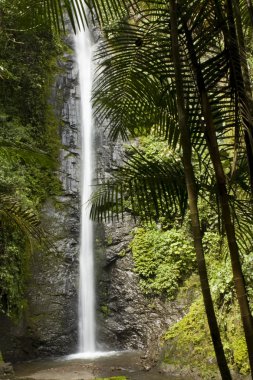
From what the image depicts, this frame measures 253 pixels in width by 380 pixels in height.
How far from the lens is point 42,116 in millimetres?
12555

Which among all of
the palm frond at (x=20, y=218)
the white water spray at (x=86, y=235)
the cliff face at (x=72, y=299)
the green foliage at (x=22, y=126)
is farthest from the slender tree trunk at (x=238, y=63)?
the white water spray at (x=86, y=235)

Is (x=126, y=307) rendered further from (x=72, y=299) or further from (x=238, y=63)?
(x=238, y=63)

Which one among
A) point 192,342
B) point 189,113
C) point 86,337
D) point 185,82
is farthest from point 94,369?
point 185,82

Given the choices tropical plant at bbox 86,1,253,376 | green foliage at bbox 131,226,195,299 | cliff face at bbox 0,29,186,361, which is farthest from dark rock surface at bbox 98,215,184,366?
tropical plant at bbox 86,1,253,376

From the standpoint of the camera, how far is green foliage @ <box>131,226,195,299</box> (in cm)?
891

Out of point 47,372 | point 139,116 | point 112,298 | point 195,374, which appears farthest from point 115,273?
point 139,116

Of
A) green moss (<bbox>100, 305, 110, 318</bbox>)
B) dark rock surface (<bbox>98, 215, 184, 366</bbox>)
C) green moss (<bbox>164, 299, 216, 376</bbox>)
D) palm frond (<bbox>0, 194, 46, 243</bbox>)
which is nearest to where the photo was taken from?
palm frond (<bbox>0, 194, 46, 243</bbox>)

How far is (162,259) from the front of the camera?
368 inches

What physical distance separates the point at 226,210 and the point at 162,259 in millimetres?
7778

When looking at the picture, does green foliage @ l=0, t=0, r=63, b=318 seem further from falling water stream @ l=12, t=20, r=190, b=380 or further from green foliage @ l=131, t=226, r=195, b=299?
green foliage @ l=131, t=226, r=195, b=299

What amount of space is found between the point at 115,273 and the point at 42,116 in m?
5.31

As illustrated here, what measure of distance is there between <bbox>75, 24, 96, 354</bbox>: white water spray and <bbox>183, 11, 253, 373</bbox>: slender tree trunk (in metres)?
7.01

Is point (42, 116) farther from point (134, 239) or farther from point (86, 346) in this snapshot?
point (86, 346)

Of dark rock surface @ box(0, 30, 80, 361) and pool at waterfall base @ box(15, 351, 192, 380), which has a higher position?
dark rock surface @ box(0, 30, 80, 361)
